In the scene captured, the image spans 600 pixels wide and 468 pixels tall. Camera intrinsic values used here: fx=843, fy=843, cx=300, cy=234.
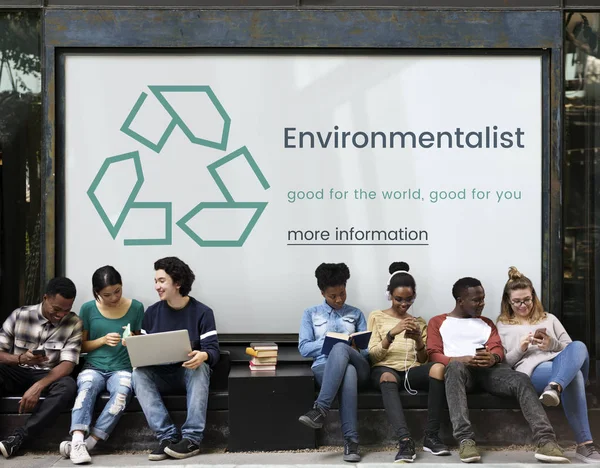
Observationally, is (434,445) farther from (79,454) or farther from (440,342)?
(79,454)

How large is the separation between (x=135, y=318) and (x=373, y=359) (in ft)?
6.32

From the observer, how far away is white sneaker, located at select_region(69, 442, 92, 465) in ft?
19.7

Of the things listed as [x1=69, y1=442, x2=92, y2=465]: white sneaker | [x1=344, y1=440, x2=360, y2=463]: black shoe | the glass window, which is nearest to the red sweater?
[x1=344, y1=440, x2=360, y2=463]: black shoe

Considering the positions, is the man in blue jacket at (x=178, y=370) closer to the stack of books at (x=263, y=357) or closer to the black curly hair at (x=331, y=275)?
the stack of books at (x=263, y=357)

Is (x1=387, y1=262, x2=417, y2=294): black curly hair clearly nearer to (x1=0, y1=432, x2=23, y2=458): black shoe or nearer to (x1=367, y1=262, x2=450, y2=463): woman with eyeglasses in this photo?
(x1=367, y1=262, x2=450, y2=463): woman with eyeglasses

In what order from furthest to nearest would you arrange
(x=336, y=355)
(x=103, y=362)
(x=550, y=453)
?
(x=103, y=362) → (x=336, y=355) → (x=550, y=453)

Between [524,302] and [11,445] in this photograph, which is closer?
[11,445]

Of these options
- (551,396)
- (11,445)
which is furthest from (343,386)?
(11,445)

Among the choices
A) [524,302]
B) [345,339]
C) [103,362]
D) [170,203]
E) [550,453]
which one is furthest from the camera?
[170,203]

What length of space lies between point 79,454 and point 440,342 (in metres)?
2.81

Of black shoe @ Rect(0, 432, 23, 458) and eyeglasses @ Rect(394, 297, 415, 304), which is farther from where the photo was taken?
eyeglasses @ Rect(394, 297, 415, 304)

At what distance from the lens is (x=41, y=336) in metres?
6.44

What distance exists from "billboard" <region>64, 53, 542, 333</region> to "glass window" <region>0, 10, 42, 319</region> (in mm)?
312

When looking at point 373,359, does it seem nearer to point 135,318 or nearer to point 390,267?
point 390,267
